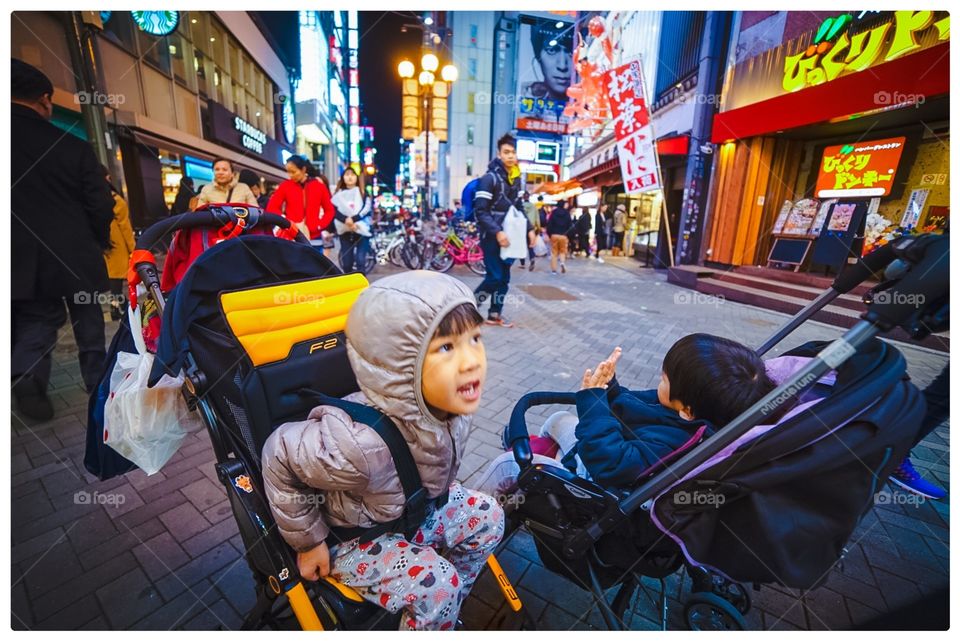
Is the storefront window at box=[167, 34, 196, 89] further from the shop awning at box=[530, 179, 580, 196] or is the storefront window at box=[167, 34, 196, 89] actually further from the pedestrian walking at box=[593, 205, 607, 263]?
the shop awning at box=[530, 179, 580, 196]

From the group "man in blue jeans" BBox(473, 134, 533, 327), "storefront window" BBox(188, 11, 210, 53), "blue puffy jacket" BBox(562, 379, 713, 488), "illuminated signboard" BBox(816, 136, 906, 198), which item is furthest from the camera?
"storefront window" BBox(188, 11, 210, 53)

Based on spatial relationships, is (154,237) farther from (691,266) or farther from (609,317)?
(691,266)

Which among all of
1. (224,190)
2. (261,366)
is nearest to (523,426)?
(261,366)

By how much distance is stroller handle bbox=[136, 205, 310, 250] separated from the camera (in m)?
1.71

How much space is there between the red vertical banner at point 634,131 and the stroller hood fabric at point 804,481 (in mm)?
8206

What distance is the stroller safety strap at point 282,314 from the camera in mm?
1465

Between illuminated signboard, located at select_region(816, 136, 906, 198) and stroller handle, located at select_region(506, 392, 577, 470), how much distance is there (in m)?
9.31

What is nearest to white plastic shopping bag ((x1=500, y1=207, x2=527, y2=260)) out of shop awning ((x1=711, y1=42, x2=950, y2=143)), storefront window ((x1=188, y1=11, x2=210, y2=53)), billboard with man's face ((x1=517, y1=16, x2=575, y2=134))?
shop awning ((x1=711, y1=42, x2=950, y2=143))

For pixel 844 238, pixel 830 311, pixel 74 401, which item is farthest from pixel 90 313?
pixel 844 238

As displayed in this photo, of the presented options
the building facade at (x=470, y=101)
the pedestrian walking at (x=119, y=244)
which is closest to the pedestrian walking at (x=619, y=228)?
the pedestrian walking at (x=119, y=244)

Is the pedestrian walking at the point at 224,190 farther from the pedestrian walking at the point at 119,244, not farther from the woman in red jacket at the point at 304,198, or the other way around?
the pedestrian walking at the point at 119,244

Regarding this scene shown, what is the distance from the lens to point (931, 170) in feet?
23.4

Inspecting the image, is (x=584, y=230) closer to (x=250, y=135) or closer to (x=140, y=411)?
(x=250, y=135)

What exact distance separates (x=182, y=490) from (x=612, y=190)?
1937cm
